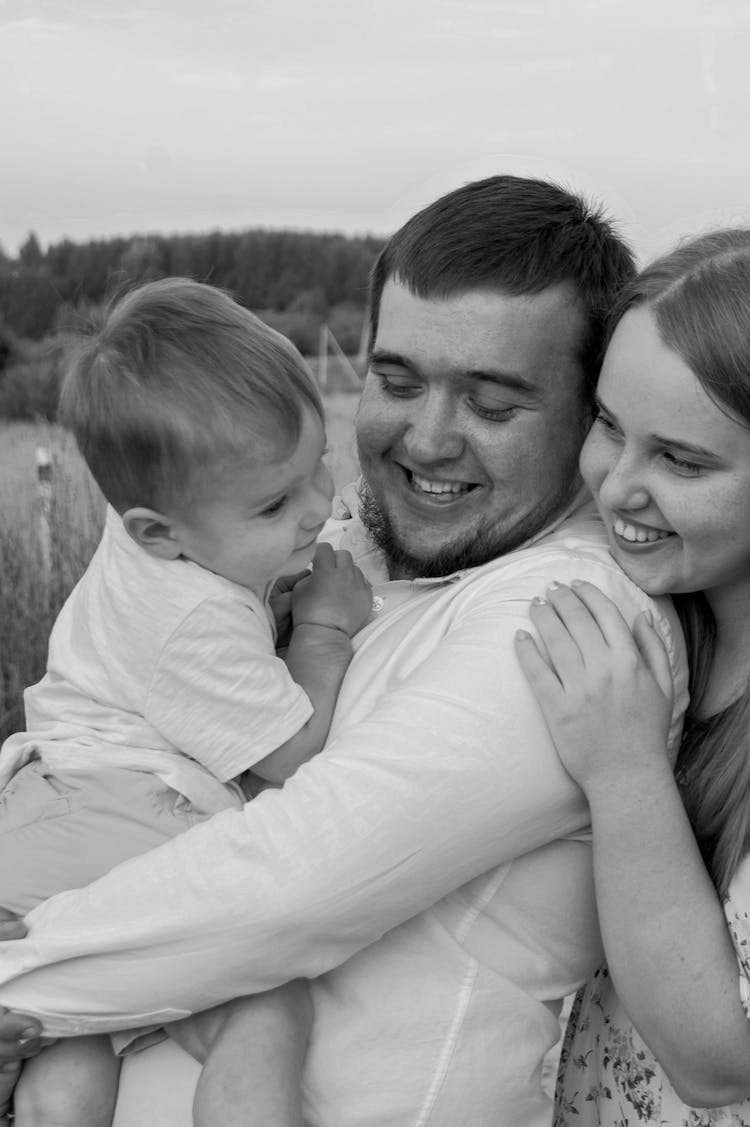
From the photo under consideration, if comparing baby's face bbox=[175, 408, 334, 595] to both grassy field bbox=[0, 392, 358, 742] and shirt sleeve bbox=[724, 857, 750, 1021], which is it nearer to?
shirt sleeve bbox=[724, 857, 750, 1021]

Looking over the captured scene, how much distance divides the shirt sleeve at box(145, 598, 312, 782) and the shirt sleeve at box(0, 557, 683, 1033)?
11.2 inches

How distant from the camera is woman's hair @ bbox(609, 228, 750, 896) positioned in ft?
6.42

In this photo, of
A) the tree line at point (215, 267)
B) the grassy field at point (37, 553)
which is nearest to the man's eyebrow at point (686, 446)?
the grassy field at point (37, 553)

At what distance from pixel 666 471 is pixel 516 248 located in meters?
0.59

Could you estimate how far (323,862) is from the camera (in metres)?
1.79

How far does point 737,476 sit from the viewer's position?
1.98 meters

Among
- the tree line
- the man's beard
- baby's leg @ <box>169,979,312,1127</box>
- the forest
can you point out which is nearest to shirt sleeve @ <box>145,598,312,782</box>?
baby's leg @ <box>169,979,312,1127</box>

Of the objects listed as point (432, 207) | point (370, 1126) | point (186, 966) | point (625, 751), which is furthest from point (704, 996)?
point (432, 207)

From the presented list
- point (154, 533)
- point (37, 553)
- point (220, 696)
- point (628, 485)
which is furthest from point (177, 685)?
point (37, 553)

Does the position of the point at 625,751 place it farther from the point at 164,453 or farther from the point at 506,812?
the point at 164,453

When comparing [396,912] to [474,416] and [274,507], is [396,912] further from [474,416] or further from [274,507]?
[474,416]

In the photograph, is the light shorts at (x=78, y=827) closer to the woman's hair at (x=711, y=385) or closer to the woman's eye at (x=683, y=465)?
the woman's hair at (x=711, y=385)

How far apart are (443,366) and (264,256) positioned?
22.6ft

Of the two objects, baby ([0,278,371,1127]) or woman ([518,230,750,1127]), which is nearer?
woman ([518,230,750,1127])
